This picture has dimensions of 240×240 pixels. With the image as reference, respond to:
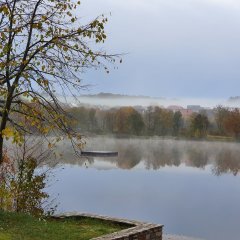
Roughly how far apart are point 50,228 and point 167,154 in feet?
194

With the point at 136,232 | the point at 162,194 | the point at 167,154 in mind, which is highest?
the point at 136,232

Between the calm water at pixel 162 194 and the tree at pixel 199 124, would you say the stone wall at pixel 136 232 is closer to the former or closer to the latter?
the calm water at pixel 162 194

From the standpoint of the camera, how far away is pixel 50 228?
969cm

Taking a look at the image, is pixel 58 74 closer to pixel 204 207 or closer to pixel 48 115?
pixel 48 115

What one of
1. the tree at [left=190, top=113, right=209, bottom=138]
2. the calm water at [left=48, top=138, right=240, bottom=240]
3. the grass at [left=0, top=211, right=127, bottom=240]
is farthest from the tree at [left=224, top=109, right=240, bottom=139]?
the grass at [left=0, top=211, right=127, bottom=240]

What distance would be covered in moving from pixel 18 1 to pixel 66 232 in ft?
14.0

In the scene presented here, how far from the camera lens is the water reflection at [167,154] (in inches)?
1998

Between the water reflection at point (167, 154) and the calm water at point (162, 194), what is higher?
the water reflection at point (167, 154)

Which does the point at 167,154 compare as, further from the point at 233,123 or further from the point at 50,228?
the point at 50,228

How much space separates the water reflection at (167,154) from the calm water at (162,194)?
3.19 feet

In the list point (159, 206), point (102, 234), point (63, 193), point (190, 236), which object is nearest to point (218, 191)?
point (159, 206)

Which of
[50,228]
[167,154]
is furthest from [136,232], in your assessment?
[167,154]

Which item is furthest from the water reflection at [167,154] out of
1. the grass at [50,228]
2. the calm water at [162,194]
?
the grass at [50,228]

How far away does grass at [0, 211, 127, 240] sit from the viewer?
8.98m
